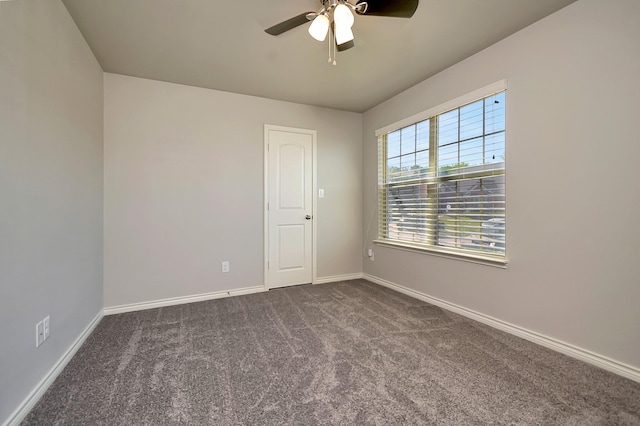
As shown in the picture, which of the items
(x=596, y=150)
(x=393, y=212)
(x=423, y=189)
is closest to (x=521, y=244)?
(x=596, y=150)

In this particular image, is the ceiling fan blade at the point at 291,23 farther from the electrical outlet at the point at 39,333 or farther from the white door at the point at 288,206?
the electrical outlet at the point at 39,333

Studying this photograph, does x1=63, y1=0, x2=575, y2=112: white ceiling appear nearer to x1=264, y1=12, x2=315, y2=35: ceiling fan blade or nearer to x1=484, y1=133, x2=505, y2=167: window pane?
x1=264, y1=12, x2=315, y2=35: ceiling fan blade

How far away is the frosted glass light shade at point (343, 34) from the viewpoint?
1694 mm

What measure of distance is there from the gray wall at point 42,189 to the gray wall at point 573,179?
3.20 meters

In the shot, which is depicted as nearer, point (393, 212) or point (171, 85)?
point (171, 85)

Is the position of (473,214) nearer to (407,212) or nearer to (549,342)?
(407,212)

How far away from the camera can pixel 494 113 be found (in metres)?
2.44

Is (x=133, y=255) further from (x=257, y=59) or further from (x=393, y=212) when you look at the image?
(x=393, y=212)

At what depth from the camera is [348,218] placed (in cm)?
410

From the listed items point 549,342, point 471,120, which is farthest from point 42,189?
point 549,342

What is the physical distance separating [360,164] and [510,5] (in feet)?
8.12

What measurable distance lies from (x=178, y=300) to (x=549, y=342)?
3.43m

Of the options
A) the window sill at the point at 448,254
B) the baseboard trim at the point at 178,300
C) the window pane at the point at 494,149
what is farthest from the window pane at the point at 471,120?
the baseboard trim at the point at 178,300

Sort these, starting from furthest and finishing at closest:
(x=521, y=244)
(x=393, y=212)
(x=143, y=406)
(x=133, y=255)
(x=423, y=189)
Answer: (x=393, y=212), (x=423, y=189), (x=133, y=255), (x=521, y=244), (x=143, y=406)
